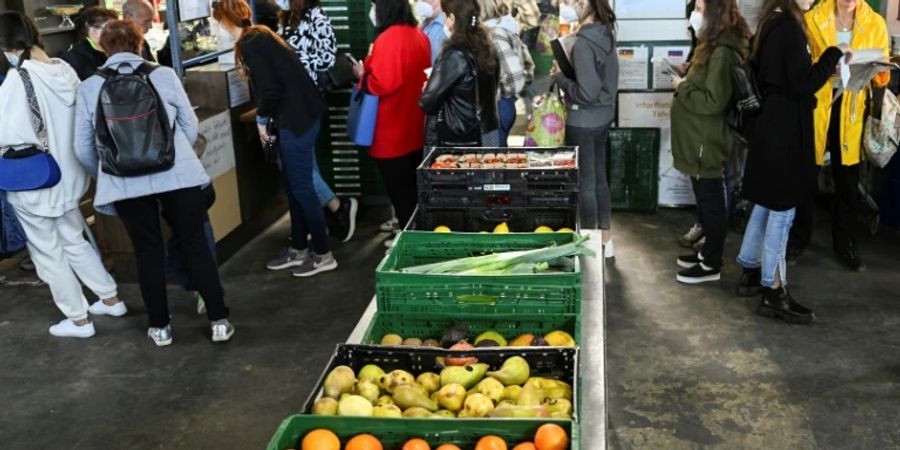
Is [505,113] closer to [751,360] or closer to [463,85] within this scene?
[463,85]

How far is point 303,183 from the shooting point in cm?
535

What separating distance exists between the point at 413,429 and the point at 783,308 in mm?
3136

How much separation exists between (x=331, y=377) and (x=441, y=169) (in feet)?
5.01

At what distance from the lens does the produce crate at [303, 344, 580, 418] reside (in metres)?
2.39

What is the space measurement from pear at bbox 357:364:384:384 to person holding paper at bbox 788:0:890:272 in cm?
337

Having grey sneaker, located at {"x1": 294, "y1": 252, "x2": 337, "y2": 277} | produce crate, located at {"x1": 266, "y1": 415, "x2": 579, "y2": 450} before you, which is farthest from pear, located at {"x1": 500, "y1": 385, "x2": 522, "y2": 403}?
grey sneaker, located at {"x1": 294, "y1": 252, "x2": 337, "y2": 277}

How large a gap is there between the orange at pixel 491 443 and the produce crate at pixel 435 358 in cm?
39

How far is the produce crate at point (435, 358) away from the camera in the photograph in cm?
239

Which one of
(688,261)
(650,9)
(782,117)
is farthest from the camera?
(650,9)

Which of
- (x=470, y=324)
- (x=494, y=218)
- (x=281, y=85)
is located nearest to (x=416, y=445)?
(x=470, y=324)

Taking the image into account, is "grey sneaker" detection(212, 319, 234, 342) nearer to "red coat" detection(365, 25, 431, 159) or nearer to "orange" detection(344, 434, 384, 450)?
"red coat" detection(365, 25, 431, 159)

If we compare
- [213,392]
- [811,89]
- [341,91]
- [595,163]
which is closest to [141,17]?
[341,91]

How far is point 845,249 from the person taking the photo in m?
5.40

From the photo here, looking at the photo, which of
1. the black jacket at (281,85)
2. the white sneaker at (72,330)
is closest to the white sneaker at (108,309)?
the white sneaker at (72,330)
